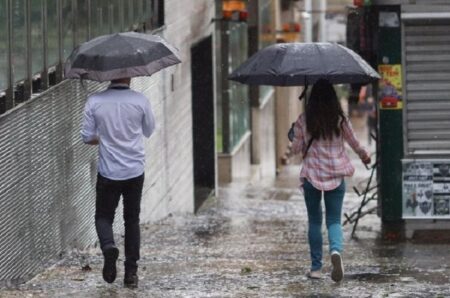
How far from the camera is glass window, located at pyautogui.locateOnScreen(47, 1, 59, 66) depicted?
1109 cm

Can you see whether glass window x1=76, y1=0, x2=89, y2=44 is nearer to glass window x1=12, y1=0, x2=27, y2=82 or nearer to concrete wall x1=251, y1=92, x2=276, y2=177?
glass window x1=12, y1=0, x2=27, y2=82

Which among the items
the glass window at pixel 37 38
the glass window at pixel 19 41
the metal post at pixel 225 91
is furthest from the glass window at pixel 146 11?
the metal post at pixel 225 91

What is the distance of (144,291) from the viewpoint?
30.1 ft

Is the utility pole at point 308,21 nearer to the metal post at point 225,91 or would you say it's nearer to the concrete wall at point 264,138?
the concrete wall at point 264,138

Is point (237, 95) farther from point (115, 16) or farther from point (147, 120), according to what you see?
point (147, 120)

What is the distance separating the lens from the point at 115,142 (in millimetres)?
9055

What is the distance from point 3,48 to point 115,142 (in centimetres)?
111

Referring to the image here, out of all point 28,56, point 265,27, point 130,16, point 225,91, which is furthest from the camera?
point 265,27

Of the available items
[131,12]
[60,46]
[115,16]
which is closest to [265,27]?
[131,12]

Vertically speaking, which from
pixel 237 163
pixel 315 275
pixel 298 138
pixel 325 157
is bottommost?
pixel 237 163

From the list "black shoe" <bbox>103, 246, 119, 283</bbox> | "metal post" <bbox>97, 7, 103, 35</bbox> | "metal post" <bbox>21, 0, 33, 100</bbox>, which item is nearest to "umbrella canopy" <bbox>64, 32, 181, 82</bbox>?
"metal post" <bbox>21, 0, 33, 100</bbox>

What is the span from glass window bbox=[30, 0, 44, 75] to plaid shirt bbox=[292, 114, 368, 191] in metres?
2.19

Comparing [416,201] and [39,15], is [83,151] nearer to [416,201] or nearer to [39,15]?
[39,15]

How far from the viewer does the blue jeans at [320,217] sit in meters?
9.98
